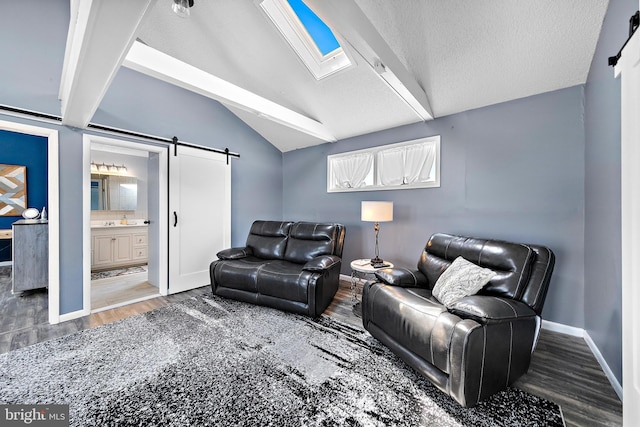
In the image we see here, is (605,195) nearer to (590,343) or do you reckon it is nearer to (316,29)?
(590,343)

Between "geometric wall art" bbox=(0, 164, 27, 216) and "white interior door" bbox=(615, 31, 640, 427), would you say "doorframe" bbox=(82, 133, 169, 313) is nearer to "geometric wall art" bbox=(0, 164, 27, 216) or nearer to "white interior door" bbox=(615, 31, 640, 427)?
"geometric wall art" bbox=(0, 164, 27, 216)

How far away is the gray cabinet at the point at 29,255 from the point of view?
318 centimetres

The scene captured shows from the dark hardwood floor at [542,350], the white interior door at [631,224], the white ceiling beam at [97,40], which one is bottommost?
the dark hardwood floor at [542,350]

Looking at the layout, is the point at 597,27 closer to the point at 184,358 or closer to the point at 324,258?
the point at 324,258

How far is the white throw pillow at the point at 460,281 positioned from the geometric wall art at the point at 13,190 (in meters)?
6.57

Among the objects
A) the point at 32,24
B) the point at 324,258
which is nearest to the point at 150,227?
the point at 32,24

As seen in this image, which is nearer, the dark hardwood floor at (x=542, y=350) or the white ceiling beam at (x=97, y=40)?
the white ceiling beam at (x=97, y=40)

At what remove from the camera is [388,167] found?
3.57 meters

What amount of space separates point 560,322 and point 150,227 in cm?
511

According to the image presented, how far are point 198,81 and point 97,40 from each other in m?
0.98

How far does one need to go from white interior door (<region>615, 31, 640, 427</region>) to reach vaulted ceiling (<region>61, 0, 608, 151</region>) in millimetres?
1156

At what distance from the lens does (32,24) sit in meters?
2.43

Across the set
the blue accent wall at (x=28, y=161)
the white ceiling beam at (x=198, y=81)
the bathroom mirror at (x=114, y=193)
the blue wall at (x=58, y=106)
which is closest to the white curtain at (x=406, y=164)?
the white ceiling beam at (x=198, y=81)

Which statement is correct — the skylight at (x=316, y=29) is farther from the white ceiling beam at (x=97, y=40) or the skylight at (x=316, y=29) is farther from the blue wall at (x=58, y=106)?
the blue wall at (x=58, y=106)
